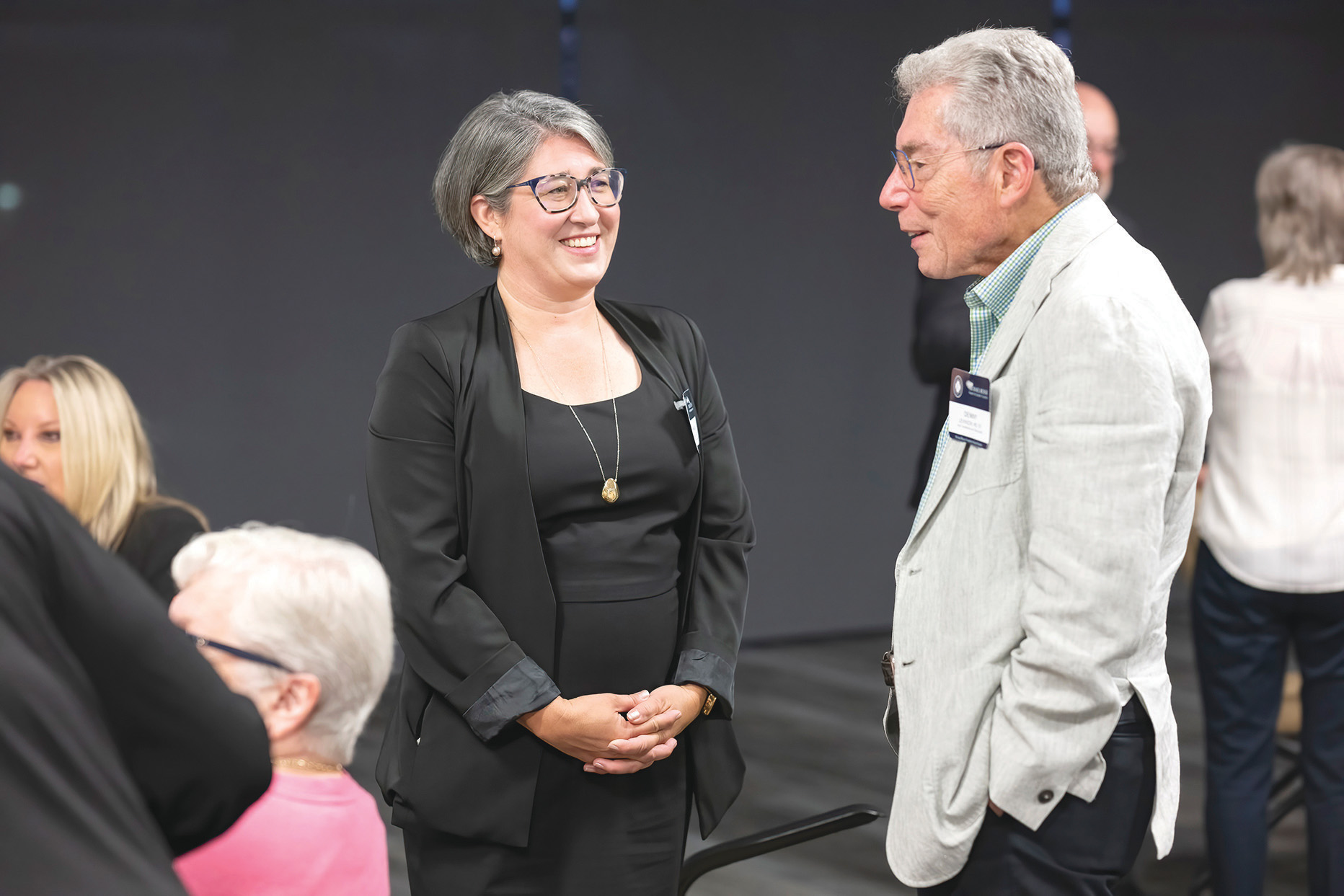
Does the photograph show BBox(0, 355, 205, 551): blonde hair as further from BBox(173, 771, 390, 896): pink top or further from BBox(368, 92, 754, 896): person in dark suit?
BBox(173, 771, 390, 896): pink top

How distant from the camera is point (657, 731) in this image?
77.3 inches

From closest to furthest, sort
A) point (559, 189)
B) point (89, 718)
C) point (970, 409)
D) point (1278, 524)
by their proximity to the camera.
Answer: point (89, 718) < point (970, 409) < point (559, 189) < point (1278, 524)

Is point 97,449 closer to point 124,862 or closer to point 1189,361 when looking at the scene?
point 124,862

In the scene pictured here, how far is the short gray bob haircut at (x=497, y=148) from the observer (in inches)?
78.3

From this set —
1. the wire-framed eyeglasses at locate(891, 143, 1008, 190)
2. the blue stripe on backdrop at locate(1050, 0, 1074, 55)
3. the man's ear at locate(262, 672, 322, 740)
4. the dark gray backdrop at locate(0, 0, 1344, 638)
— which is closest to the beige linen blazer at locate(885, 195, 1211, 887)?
the wire-framed eyeglasses at locate(891, 143, 1008, 190)

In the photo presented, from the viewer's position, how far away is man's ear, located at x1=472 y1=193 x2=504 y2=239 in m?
2.02

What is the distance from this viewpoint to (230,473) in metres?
5.23

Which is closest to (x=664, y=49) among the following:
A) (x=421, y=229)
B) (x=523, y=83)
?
(x=523, y=83)

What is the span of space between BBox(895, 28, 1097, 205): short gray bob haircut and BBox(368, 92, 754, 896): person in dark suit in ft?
2.04

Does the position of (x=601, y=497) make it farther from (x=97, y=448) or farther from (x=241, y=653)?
(x=97, y=448)

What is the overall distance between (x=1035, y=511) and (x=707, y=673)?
2.34 ft

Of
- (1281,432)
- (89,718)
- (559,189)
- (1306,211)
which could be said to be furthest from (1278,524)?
(89,718)

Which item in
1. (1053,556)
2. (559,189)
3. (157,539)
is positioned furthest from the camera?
(157,539)

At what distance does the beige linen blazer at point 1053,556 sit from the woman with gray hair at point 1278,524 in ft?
4.68
